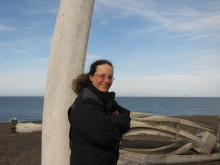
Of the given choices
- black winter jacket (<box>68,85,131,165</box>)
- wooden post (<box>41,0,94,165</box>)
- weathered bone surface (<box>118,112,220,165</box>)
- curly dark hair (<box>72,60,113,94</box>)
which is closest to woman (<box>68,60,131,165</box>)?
black winter jacket (<box>68,85,131,165</box>)

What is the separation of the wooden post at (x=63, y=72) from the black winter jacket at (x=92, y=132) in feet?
1.31

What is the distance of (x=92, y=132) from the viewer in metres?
1.36

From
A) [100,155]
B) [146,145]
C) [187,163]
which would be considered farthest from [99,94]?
[146,145]

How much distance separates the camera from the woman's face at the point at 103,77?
5.43 feet

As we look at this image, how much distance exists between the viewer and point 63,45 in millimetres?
1911

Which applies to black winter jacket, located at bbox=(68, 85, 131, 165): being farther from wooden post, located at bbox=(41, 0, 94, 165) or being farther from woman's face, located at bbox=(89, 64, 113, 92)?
wooden post, located at bbox=(41, 0, 94, 165)

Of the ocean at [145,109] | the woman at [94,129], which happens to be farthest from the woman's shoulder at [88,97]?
the ocean at [145,109]

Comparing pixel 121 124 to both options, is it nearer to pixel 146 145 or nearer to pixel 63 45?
pixel 63 45

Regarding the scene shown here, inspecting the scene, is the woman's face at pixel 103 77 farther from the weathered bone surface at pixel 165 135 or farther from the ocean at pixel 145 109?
the ocean at pixel 145 109

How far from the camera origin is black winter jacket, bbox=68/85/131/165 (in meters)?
1.37

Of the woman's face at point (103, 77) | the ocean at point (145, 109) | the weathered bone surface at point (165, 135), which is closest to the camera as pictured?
the woman's face at point (103, 77)

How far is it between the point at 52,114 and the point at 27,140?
6.72 metres

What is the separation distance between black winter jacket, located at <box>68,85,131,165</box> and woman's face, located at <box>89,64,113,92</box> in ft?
0.56

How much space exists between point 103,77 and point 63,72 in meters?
0.48
